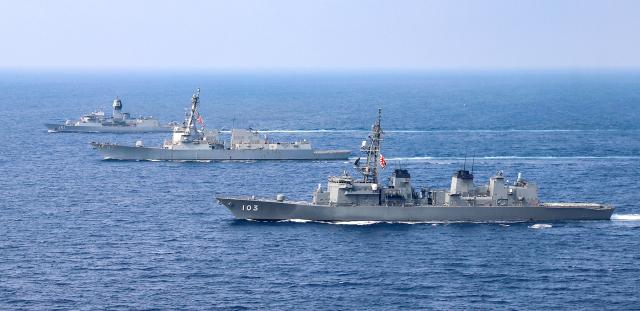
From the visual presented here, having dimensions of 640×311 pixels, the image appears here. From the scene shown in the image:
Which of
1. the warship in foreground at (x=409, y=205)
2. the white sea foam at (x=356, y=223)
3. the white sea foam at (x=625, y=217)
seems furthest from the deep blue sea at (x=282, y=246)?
the warship in foreground at (x=409, y=205)

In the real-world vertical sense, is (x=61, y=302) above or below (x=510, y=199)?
below

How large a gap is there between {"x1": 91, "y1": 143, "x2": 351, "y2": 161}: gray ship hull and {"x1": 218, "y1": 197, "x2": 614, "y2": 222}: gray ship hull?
47.6 metres

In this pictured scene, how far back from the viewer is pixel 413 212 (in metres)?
93.2

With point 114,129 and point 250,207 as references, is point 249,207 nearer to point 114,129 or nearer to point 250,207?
point 250,207

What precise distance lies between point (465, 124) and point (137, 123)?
58.5 metres

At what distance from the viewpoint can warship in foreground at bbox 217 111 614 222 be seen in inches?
3669

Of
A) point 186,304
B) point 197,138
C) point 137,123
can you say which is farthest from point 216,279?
point 137,123

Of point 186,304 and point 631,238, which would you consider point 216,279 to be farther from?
point 631,238

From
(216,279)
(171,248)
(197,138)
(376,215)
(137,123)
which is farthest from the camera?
(137,123)

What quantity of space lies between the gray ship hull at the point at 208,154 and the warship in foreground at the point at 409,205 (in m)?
47.2

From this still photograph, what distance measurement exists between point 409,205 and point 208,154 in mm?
53508

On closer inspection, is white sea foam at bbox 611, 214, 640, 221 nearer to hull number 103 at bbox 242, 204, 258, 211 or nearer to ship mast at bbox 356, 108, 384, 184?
ship mast at bbox 356, 108, 384, 184

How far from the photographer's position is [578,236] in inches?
3462

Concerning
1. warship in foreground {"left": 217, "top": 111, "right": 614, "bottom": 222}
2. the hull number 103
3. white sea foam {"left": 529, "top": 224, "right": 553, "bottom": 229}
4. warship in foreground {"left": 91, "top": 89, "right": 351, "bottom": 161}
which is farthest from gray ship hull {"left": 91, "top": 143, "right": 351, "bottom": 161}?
white sea foam {"left": 529, "top": 224, "right": 553, "bottom": 229}
